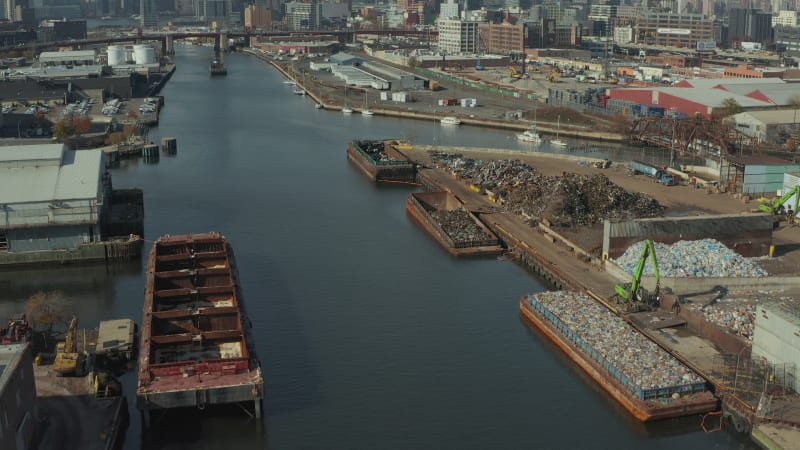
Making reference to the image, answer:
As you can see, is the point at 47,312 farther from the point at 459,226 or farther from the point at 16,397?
the point at 459,226

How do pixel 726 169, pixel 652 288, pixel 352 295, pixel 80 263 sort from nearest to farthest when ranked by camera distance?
pixel 652 288 → pixel 352 295 → pixel 80 263 → pixel 726 169

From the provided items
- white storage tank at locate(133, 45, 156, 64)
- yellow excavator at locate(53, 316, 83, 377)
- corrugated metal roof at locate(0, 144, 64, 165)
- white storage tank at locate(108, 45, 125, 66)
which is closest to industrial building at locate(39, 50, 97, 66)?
white storage tank at locate(108, 45, 125, 66)

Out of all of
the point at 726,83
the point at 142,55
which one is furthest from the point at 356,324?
the point at 142,55

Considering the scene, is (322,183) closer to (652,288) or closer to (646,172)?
(646,172)

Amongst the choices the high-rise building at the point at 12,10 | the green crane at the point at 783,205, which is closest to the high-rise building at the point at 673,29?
the green crane at the point at 783,205

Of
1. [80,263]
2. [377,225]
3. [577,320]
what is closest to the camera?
[577,320]

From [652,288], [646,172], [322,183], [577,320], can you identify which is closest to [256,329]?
[577,320]
